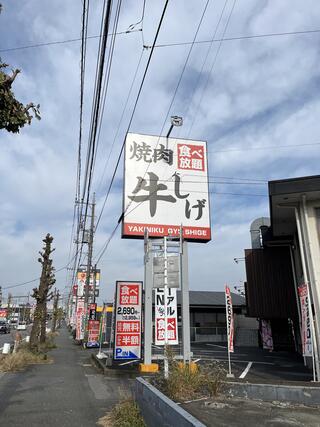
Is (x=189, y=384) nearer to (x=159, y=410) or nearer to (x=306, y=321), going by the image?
(x=159, y=410)

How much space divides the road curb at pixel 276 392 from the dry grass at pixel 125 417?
1777 mm

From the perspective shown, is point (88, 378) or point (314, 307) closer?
point (314, 307)

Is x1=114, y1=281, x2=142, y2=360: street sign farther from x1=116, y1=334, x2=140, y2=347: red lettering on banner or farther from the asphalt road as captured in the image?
the asphalt road

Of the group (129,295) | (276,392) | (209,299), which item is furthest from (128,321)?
(209,299)

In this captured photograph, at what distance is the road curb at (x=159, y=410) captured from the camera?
4.15 meters

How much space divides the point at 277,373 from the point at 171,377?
7.52 metres

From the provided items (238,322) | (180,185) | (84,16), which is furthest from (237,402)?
(238,322)

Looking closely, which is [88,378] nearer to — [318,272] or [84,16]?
[318,272]

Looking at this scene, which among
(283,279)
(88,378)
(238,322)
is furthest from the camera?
(238,322)

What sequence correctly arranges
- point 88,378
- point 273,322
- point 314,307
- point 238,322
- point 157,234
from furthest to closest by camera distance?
point 238,322, point 273,322, point 157,234, point 88,378, point 314,307

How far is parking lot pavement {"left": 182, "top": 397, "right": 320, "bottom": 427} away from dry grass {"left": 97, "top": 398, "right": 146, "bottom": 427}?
2.91ft

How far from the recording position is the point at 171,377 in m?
6.76

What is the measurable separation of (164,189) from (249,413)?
9.28 metres

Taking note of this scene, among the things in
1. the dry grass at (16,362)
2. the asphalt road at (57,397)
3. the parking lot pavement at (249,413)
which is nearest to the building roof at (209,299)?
the dry grass at (16,362)
